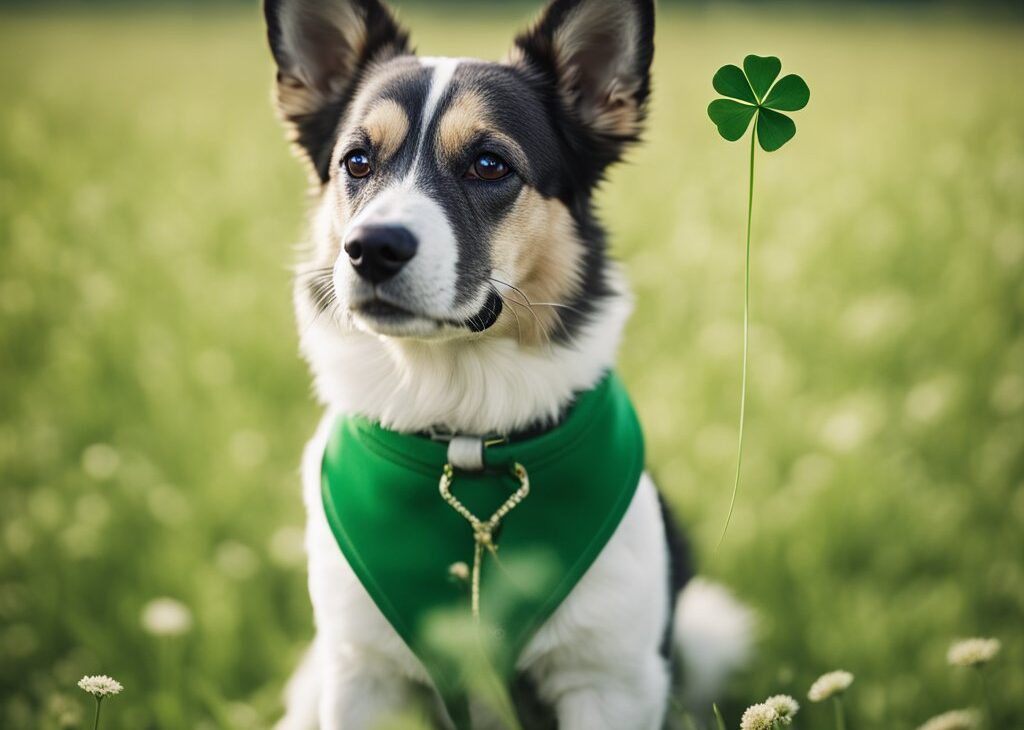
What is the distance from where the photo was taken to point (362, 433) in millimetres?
2629

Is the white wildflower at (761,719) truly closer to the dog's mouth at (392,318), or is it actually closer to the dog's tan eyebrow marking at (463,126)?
the dog's mouth at (392,318)

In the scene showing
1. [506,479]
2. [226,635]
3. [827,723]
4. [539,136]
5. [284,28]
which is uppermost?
[284,28]

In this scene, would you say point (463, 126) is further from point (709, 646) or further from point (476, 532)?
point (709, 646)

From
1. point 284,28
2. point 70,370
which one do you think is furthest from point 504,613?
point 70,370

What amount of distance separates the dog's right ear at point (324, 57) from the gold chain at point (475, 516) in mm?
1180

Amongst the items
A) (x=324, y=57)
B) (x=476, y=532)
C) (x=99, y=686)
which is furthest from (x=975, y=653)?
(x=324, y=57)

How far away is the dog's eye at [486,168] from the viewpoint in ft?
8.63

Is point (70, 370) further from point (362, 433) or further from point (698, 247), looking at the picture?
point (698, 247)

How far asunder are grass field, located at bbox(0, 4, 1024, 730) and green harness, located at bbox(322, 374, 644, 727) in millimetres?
658

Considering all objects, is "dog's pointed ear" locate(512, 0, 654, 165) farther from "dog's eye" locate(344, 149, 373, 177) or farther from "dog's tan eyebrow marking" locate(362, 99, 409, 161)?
"dog's eye" locate(344, 149, 373, 177)

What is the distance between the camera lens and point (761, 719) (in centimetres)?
194

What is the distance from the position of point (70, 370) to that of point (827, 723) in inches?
169

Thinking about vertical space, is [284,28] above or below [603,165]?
above

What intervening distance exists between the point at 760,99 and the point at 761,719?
1.40 meters
